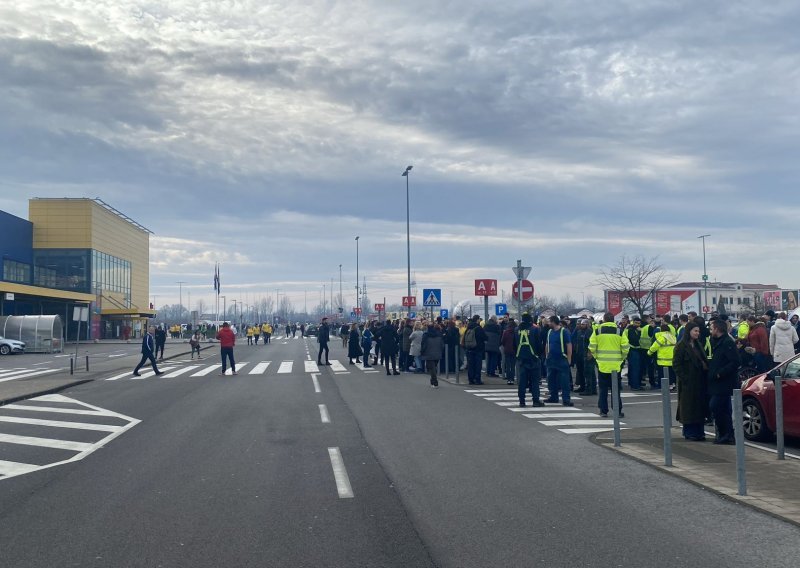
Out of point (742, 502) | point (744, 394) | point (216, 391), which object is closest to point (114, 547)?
point (742, 502)

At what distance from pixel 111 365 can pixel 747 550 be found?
29443mm

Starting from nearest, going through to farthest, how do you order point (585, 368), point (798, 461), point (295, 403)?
point (798, 461) → point (295, 403) → point (585, 368)

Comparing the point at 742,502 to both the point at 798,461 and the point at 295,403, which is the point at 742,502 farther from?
the point at 295,403

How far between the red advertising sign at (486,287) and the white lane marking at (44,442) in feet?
44.9

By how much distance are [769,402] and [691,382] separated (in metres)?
1.11

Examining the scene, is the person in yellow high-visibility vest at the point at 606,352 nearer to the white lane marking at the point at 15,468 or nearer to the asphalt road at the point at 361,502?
the asphalt road at the point at 361,502

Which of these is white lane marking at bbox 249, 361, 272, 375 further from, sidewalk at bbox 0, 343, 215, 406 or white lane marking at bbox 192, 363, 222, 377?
sidewalk at bbox 0, 343, 215, 406

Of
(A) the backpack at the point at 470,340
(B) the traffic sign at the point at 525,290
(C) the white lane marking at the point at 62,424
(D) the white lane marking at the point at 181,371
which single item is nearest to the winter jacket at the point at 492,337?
(A) the backpack at the point at 470,340

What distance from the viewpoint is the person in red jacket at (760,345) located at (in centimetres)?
1757

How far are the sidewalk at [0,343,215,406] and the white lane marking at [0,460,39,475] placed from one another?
26.5ft

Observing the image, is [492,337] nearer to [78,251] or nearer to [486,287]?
[486,287]

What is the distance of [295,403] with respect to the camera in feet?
53.0

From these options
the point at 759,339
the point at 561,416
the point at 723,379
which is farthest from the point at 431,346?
the point at 723,379

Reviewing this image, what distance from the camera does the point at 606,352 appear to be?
45.8 feet
